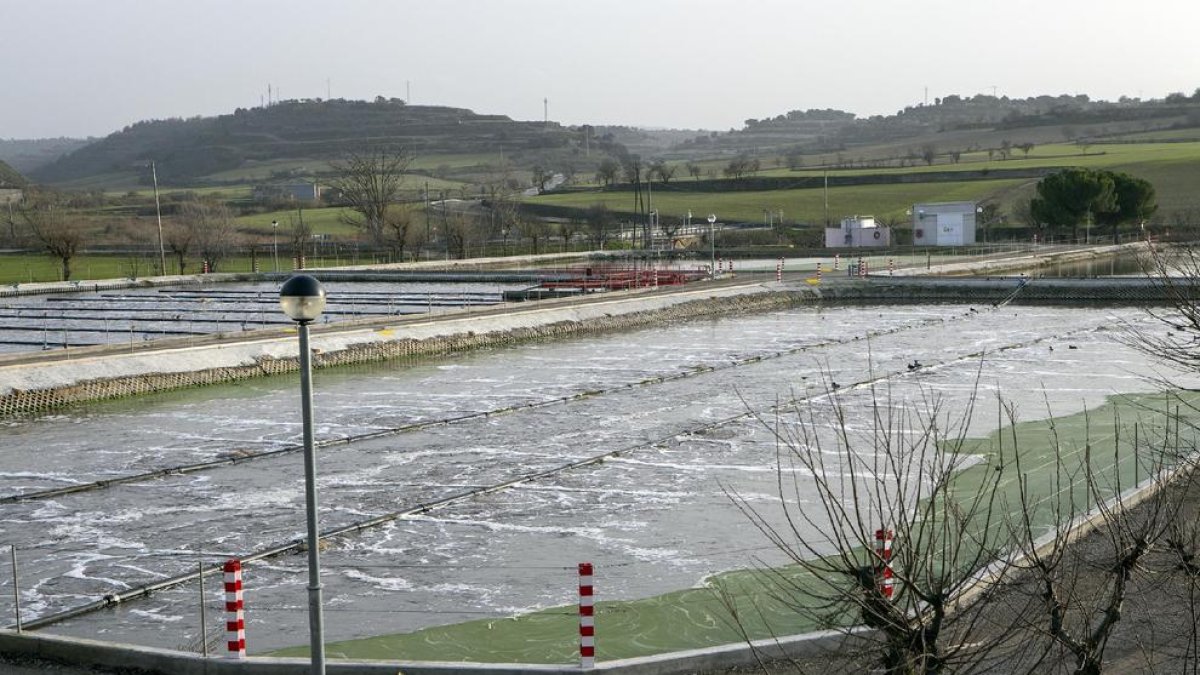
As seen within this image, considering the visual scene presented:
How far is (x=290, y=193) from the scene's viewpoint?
15688cm

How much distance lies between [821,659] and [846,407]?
15.2 m

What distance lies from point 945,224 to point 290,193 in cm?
9683

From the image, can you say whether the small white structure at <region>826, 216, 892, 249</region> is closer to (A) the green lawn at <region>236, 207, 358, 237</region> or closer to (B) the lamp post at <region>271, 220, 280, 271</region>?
(B) the lamp post at <region>271, 220, 280, 271</region>

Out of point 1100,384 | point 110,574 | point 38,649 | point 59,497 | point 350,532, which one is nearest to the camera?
point 38,649

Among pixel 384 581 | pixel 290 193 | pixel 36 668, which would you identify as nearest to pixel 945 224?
pixel 384 581

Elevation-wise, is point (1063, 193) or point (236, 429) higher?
point (1063, 193)

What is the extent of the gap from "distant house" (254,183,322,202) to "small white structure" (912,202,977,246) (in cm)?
8287

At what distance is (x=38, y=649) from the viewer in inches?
473

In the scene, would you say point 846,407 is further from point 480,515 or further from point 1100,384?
point 480,515

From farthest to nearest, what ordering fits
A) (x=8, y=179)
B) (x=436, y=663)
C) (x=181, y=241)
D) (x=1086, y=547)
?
(x=8, y=179), (x=181, y=241), (x=1086, y=547), (x=436, y=663)

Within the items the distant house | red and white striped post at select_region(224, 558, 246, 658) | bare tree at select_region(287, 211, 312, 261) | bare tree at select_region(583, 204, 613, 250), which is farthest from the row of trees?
the distant house

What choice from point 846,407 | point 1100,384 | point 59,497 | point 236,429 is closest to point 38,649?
point 59,497

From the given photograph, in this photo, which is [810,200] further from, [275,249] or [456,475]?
[456,475]

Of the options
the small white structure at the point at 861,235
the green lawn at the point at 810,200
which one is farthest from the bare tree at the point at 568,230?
the small white structure at the point at 861,235
